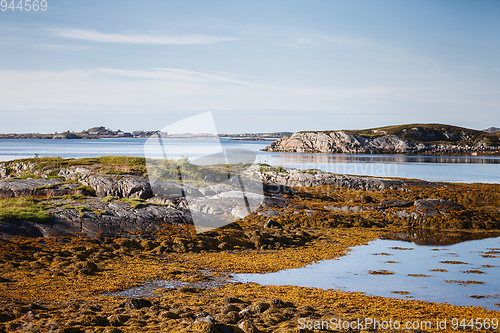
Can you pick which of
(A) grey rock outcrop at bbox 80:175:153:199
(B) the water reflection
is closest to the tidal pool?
(B) the water reflection

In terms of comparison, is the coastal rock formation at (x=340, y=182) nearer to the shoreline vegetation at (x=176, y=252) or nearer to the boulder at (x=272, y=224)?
the shoreline vegetation at (x=176, y=252)

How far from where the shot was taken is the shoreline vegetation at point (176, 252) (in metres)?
7.54

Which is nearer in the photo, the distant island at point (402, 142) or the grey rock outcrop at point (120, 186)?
the grey rock outcrop at point (120, 186)

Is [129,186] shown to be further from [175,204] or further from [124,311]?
[124,311]

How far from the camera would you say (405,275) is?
11.2 metres

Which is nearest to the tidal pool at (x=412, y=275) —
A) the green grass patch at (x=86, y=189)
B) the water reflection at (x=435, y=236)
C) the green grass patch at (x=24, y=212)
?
the water reflection at (x=435, y=236)

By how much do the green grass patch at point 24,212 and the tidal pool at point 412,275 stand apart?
9736 mm

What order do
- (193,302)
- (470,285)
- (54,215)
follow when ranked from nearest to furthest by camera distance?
(193,302) → (470,285) → (54,215)

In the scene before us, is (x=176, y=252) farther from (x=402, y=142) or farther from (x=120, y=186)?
(x=402, y=142)

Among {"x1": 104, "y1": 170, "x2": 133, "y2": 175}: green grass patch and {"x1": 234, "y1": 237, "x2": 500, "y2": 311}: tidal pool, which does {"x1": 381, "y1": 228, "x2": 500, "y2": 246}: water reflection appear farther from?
Result: {"x1": 104, "y1": 170, "x2": 133, "y2": 175}: green grass patch

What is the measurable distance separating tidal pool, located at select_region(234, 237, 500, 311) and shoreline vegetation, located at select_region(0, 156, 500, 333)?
2.20 feet

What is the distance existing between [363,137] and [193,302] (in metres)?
122

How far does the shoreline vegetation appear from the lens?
7.54 m

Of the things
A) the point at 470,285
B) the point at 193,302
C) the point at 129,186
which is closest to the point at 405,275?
the point at 470,285
